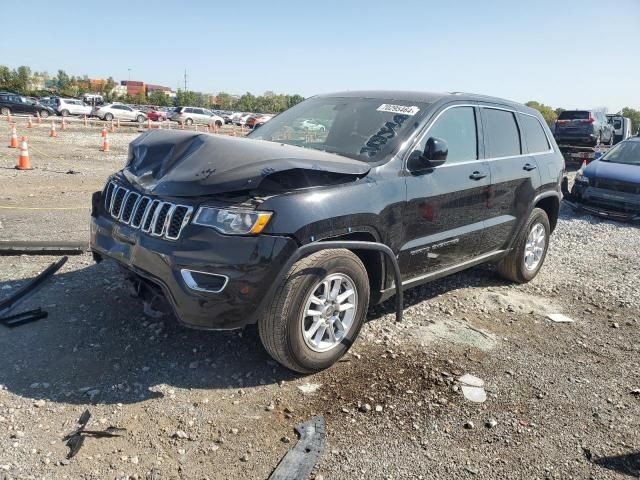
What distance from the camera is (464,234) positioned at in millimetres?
4512

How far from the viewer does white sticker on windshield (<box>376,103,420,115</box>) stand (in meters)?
4.17

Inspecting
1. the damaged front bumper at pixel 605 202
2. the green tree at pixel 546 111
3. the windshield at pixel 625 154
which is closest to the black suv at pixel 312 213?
the damaged front bumper at pixel 605 202

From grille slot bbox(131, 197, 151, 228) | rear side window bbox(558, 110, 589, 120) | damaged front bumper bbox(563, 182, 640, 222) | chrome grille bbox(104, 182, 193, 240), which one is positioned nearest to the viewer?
chrome grille bbox(104, 182, 193, 240)

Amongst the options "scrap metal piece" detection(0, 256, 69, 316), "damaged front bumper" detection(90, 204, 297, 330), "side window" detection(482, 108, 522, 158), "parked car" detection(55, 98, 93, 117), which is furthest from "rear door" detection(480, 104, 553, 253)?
"parked car" detection(55, 98, 93, 117)

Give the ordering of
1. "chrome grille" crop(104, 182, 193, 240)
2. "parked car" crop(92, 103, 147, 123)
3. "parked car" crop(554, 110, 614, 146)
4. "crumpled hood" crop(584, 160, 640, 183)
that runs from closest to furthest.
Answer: "chrome grille" crop(104, 182, 193, 240) < "crumpled hood" crop(584, 160, 640, 183) < "parked car" crop(554, 110, 614, 146) < "parked car" crop(92, 103, 147, 123)

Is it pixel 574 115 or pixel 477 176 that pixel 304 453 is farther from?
pixel 574 115

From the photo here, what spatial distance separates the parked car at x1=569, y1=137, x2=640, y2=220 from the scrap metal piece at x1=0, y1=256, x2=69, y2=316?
8.81m

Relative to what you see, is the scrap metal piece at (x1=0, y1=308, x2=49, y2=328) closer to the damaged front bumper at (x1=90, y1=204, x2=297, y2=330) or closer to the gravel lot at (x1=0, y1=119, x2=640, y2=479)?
the gravel lot at (x1=0, y1=119, x2=640, y2=479)

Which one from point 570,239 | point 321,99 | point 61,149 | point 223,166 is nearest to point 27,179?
point 61,149

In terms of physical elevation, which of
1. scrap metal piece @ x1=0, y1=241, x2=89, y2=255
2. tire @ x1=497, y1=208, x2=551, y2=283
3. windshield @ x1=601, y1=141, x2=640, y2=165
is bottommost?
scrap metal piece @ x1=0, y1=241, x2=89, y2=255

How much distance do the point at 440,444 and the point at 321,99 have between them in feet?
10.6

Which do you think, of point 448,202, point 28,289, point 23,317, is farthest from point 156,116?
point 448,202

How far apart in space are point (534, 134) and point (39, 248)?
17.3ft

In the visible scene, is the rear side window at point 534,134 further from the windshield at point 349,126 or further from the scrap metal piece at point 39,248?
the scrap metal piece at point 39,248
